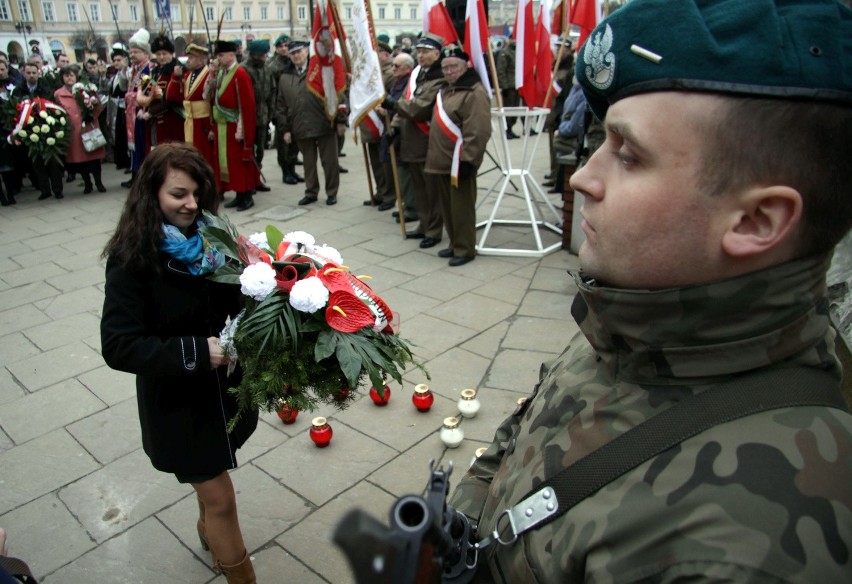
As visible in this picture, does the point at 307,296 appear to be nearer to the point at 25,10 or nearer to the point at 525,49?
the point at 525,49

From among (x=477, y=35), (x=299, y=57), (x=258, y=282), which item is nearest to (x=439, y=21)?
(x=477, y=35)

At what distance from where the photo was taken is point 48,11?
49.7 meters

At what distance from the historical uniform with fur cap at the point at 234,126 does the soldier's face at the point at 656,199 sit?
779 centimetres

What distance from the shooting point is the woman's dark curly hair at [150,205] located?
7.14ft

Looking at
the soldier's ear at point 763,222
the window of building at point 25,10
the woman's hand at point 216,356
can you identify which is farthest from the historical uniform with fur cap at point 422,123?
the window of building at point 25,10

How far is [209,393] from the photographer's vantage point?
2.33 metres

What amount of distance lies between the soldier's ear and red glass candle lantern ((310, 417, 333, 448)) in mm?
2908

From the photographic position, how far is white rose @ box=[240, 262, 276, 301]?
196 centimetres

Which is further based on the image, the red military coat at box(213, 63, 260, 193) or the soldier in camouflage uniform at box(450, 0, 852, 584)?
the red military coat at box(213, 63, 260, 193)

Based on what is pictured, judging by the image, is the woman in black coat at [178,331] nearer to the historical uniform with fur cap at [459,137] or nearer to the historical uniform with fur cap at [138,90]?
the historical uniform with fur cap at [459,137]

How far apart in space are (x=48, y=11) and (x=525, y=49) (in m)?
56.8

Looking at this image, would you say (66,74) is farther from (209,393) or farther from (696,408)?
(696,408)

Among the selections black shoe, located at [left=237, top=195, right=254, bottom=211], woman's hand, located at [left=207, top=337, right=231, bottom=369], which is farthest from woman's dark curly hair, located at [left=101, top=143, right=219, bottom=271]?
black shoe, located at [left=237, top=195, right=254, bottom=211]

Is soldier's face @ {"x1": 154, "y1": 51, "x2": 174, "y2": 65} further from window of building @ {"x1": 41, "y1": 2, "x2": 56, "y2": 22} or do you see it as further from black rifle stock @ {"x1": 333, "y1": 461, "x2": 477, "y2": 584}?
window of building @ {"x1": 41, "y1": 2, "x2": 56, "y2": 22}
